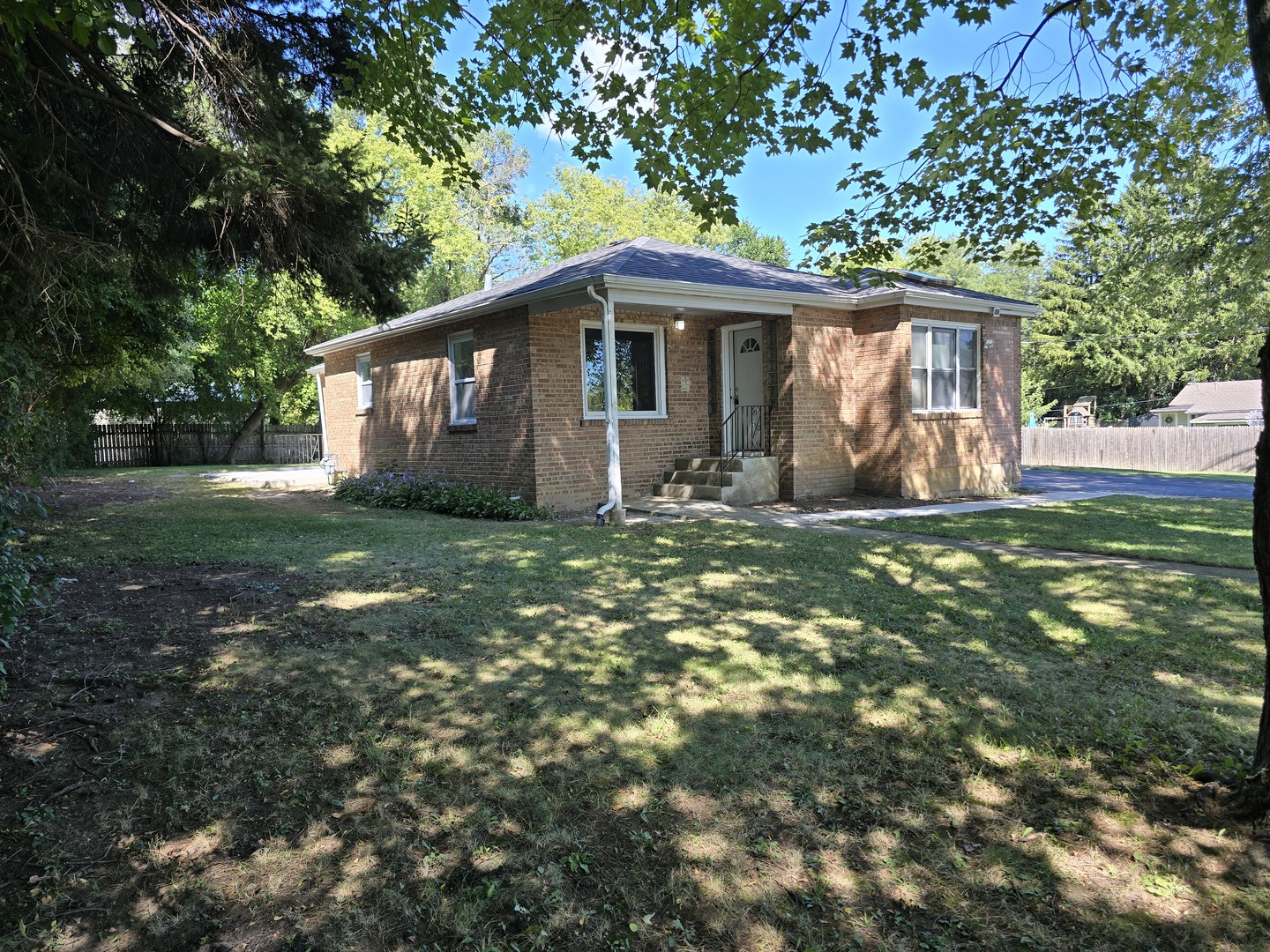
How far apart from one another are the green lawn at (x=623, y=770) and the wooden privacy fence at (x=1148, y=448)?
25.1m

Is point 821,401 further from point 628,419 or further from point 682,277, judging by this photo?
point 682,277

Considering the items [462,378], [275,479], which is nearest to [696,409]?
[462,378]

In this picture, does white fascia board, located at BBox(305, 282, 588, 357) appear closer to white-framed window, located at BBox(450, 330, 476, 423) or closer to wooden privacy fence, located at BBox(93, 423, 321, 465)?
white-framed window, located at BBox(450, 330, 476, 423)

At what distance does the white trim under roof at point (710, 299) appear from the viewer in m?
10.4

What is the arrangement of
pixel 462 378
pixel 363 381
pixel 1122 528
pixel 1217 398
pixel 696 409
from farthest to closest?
pixel 1217 398
pixel 363 381
pixel 696 409
pixel 462 378
pixel 1122 528

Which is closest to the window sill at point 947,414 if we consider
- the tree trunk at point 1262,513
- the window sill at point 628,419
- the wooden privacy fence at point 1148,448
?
the window sill at point 628,419

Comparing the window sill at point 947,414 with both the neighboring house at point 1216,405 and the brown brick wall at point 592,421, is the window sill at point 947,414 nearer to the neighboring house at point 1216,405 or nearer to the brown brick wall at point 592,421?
the brown brick wall at point 592,421

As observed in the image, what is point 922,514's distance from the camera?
36.1 ft

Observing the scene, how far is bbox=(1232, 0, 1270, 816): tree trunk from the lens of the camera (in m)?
2.59

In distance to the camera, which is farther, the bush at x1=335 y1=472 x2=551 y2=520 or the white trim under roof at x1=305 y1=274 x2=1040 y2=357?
the bush at x1=335 y1=472 x2=551 y2=520

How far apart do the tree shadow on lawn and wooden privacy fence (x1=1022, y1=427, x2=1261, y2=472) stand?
1019 inches

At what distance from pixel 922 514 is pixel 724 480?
9.95 ft

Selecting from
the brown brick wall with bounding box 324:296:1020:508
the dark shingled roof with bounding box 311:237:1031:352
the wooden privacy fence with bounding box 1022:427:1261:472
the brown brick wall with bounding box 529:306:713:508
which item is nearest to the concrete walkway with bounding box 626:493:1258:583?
the brown brick wall with bounding box 529:306:713:508

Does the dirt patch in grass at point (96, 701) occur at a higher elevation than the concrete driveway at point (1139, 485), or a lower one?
higher
